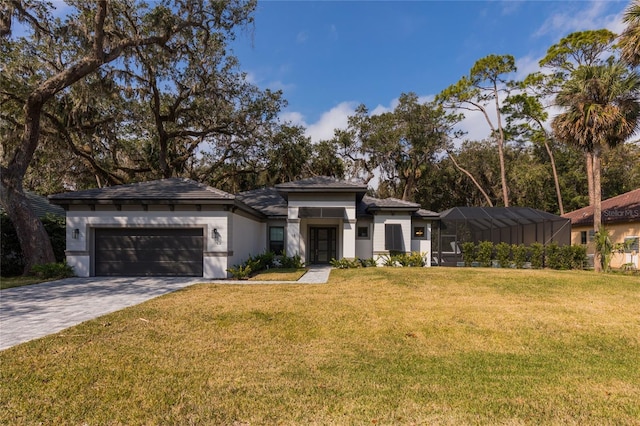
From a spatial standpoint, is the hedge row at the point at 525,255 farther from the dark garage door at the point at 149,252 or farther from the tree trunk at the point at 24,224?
the tree trunk at the point at 24,224

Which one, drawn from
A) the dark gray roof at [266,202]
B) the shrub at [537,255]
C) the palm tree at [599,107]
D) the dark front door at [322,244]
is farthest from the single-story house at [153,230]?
the palm tree at [599,107]

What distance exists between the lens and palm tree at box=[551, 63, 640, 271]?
48.2ft

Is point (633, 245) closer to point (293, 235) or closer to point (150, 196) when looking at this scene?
point (293, 235)

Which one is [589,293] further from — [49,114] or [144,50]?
[49,114]

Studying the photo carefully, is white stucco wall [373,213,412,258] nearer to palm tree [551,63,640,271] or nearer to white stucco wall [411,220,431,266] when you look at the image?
white stucco wall [411,220,431,266]

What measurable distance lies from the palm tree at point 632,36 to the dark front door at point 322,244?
49.2ft

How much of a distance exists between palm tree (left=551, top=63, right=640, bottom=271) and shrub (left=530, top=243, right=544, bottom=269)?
220 cm

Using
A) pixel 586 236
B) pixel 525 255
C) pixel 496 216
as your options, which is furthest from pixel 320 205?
pixel 586 236

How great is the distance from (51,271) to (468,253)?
18.1 metres

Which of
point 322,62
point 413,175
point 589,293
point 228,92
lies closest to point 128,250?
point 228,92

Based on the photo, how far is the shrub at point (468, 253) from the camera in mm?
17438

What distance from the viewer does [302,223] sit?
18.1 metres

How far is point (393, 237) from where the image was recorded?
1702 centimetres

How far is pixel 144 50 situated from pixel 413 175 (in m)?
20.5
